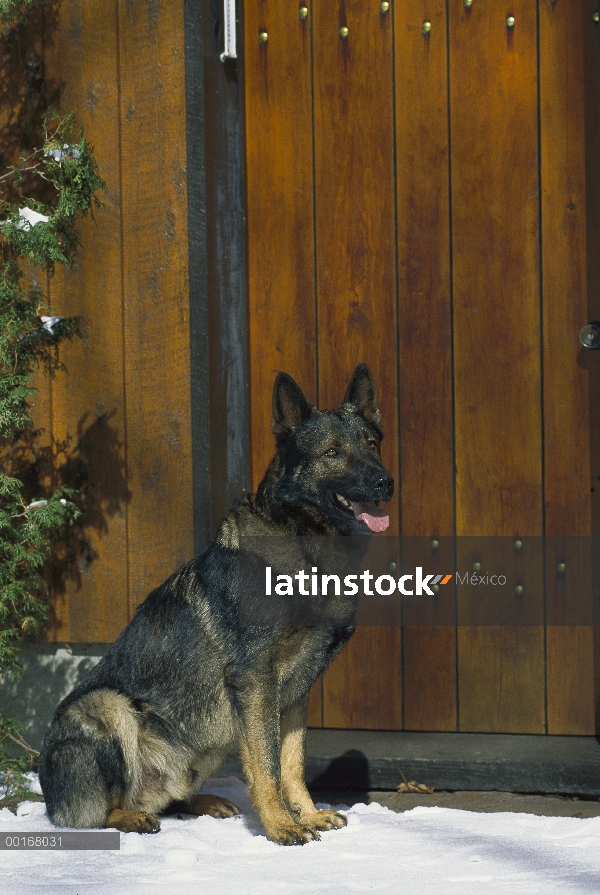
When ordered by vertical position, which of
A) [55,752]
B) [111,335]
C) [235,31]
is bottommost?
[55,752]

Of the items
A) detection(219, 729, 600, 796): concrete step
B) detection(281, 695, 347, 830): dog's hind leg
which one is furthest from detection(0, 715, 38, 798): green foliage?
detection(281, 695, 347, 830): dog's hind leg

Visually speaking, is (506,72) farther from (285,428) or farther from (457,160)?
(285,428)

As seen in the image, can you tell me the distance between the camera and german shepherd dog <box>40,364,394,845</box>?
3102mm

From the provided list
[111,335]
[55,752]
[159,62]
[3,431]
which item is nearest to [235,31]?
[159,62]

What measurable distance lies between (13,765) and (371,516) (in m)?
1.77

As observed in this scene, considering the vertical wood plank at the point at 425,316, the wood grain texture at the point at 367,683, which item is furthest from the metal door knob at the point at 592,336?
the wood grain texture at the point at 367,683

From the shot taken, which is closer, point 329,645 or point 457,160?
point 329,645

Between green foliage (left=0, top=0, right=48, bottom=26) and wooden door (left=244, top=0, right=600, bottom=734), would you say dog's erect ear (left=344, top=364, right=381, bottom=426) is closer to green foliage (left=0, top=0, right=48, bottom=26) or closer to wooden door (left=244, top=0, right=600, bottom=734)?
wooden door (left=244, top=0, right=600, bottom=734)

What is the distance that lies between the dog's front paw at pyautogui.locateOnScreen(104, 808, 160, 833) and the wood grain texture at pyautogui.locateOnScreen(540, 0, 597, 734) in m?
1.59

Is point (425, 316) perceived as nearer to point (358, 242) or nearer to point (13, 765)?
point (358, 242)

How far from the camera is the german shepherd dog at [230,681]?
10.2ft

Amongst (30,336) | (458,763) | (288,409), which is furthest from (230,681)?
(30,336)

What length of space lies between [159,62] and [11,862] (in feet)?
9.89

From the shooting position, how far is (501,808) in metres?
3.61
